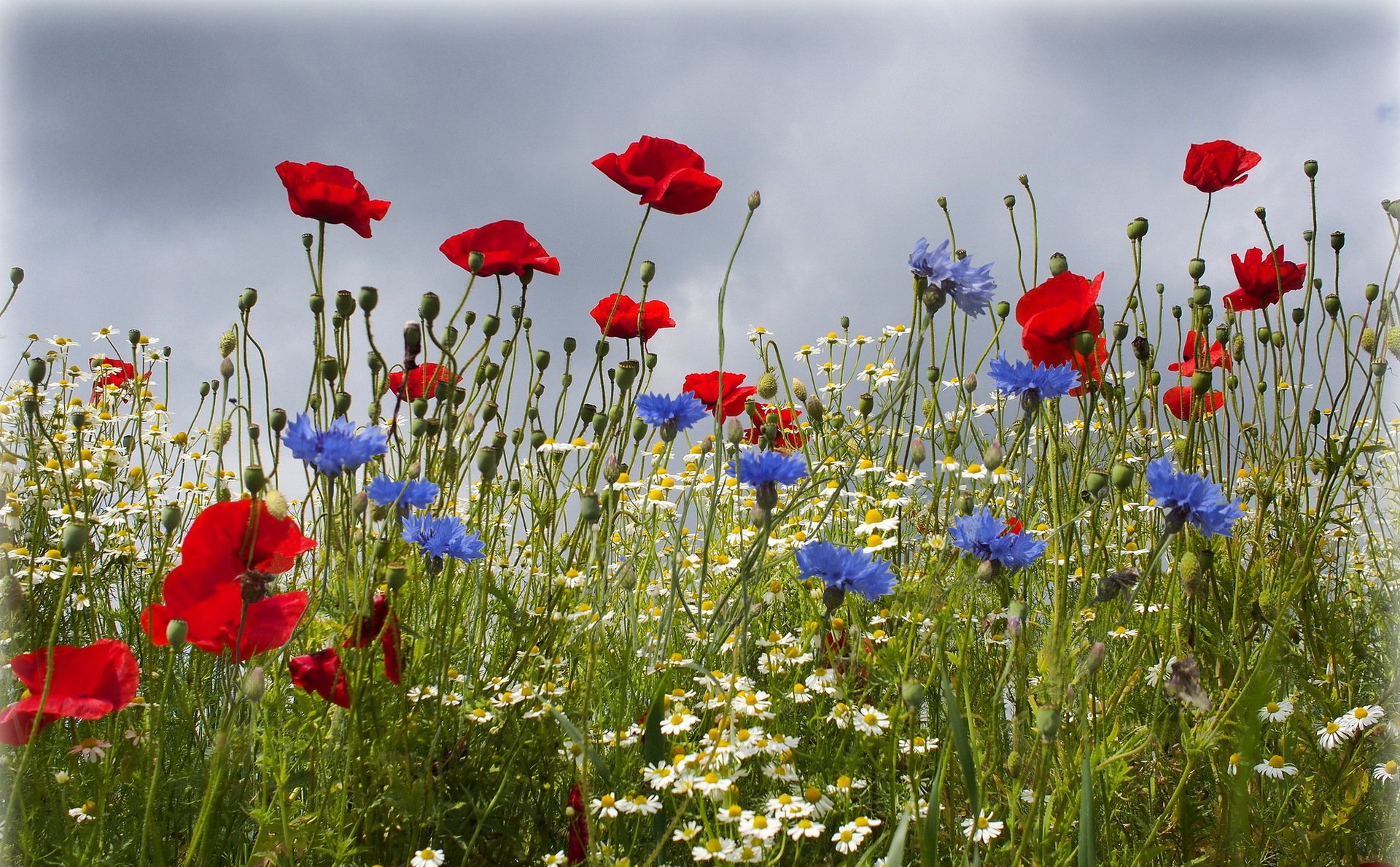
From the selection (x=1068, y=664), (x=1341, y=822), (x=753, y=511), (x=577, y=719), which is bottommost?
(x=1341, y=822)

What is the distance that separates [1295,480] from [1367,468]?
0.78 metres

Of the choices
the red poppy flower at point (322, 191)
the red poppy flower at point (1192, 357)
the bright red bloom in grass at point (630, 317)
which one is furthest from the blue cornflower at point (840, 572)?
the red poppy flower at point (1192, 357)

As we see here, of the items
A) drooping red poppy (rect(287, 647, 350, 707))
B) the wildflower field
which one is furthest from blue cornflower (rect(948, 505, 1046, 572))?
drooping red poppy (rect(287, 647, 350, 707))

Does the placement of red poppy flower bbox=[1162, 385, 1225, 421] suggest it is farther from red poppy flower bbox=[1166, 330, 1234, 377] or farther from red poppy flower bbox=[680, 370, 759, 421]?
red poppy flower bbox=[680, 370, 759, 421]

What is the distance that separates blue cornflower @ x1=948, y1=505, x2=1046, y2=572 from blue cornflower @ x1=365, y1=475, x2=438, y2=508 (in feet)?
2.88

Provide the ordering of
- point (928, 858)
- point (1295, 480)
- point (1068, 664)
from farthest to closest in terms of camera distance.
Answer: point (1295, 480)
point (1068, 664)
point (928, 858)

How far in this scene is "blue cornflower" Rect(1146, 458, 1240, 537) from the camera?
4.84 ft

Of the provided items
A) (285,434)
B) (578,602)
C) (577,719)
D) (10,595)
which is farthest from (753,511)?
(10,595)

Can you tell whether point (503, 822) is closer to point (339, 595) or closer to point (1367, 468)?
point (339, 595)

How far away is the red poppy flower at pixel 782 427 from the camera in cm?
289

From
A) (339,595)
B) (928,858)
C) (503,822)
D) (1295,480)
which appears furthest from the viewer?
(1295,480)

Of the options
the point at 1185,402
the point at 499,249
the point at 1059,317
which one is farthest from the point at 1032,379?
the point at 1185,402

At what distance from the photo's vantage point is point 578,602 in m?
2.15

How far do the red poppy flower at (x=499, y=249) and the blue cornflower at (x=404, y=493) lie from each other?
0.61 meters
